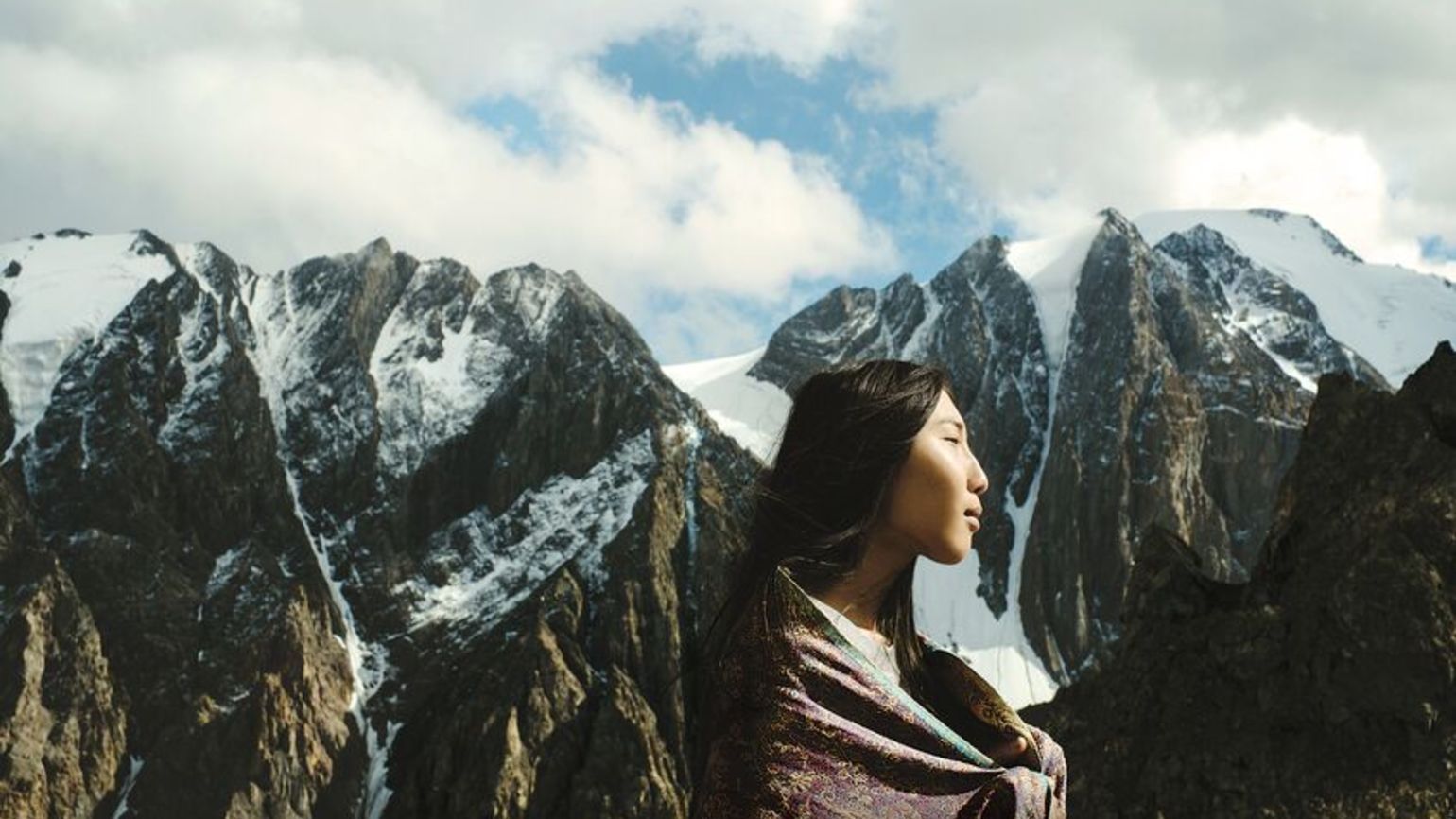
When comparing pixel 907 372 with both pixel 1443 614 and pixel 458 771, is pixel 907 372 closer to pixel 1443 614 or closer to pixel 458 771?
pixel 1443 614

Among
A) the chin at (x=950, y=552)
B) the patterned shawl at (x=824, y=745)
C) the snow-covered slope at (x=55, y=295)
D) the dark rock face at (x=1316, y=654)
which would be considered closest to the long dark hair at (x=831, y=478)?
the chin at (x=950, y=552)

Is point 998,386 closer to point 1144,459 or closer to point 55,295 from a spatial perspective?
point 1144,459

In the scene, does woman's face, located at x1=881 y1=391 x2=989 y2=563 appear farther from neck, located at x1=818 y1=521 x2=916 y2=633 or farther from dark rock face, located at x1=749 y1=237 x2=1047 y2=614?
dark rock face, located at x1=749 y1=237 x2=1047 y2=614

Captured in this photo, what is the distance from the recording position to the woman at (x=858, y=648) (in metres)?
3.62

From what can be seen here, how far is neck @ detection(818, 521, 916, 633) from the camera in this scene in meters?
4.34

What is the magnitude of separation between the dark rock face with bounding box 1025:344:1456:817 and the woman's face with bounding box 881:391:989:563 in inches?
1967

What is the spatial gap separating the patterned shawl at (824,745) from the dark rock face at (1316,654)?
165 ft

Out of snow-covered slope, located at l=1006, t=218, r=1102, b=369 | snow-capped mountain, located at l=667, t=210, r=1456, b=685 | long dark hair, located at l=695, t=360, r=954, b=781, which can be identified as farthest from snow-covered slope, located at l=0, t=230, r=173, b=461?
long dark hair, located at l=695, t=360, r=954, b=781

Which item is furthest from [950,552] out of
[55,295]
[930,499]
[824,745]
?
[55,295]

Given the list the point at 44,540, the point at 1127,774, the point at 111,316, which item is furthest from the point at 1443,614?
the point at 111,316

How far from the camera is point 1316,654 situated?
54562 mm

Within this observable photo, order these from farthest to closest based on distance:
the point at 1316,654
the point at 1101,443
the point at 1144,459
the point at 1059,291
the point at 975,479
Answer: the point at 1059,291, the point at 1101,443, the point at 1144,459, the point at 1316,654, the point at 975,479

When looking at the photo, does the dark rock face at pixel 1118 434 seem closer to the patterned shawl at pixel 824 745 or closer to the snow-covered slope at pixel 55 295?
the snow-covered slope at pixel 55 295

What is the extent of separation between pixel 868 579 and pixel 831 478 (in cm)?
40
